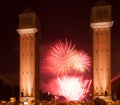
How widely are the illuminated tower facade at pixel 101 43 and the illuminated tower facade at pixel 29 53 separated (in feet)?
23.2

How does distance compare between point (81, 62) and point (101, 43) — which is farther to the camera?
point (101, 43)

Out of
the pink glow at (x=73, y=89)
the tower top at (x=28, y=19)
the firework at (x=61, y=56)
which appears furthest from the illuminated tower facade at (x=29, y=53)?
the pink glow at (x=73, y=89)

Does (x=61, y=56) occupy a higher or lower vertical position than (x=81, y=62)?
higher

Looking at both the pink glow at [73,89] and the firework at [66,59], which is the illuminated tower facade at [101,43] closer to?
the firework at [66,59]

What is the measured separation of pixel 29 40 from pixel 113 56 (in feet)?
34.2

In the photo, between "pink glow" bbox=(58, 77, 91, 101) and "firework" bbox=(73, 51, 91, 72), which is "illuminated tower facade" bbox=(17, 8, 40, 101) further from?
"firework" bbox=(73, 51, 91, 72)

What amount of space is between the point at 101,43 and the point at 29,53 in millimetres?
8781

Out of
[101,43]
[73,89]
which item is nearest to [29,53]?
[101,43]

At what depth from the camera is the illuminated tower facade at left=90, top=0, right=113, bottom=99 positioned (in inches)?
1688

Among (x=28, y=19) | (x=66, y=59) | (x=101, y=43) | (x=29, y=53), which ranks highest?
(x=28, y=19)

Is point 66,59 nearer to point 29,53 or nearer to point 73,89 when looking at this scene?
point 73,89

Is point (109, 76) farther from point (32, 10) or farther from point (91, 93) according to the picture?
point (32, 10)

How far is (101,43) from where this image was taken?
43.9m

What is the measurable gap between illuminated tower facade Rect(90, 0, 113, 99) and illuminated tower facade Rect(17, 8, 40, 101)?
7.08m
